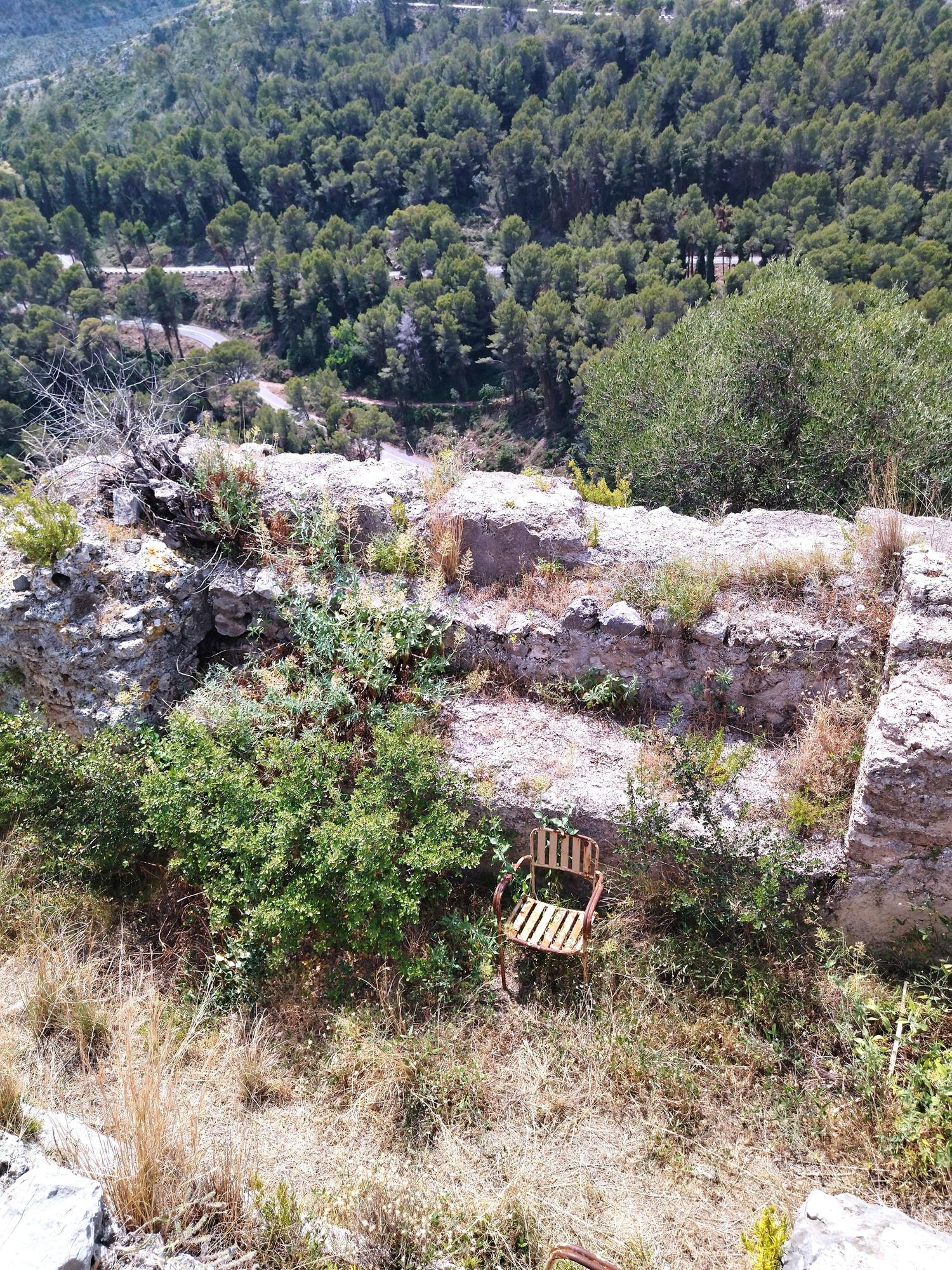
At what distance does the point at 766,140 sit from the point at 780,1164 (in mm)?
57243

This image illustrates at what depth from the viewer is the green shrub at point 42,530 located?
16.4 feet

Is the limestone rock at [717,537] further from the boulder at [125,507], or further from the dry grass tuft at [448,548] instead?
the boulder at [125,507]

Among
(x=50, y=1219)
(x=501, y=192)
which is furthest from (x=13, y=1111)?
(x=501, y=192)

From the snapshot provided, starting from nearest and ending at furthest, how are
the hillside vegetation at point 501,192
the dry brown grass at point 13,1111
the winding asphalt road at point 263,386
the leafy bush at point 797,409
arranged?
the dry brown grass at point 13,1111
the leafy bush at point 797,409
the hillside vegetation at point 501,192
the winding asphalt road at point 263,386

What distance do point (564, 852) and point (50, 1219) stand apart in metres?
2.63

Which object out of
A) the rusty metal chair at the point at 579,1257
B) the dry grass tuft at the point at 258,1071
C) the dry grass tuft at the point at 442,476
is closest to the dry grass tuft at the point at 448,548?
the dry grass tuft at the point at 442,476

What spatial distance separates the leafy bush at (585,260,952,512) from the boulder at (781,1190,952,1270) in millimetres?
6154

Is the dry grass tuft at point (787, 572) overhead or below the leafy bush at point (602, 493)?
overhead

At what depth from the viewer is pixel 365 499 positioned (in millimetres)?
5762

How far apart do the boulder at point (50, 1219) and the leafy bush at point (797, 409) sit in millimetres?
7141

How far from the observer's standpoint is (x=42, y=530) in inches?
197

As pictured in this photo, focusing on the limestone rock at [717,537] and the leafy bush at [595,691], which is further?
the limestone rock at [717,537]

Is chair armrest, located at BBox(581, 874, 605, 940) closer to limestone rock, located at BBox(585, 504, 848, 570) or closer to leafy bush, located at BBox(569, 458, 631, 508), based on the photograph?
limestone rock, located at BBox(585, 504, 848, 570)

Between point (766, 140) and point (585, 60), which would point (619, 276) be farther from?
point (585, 60)
